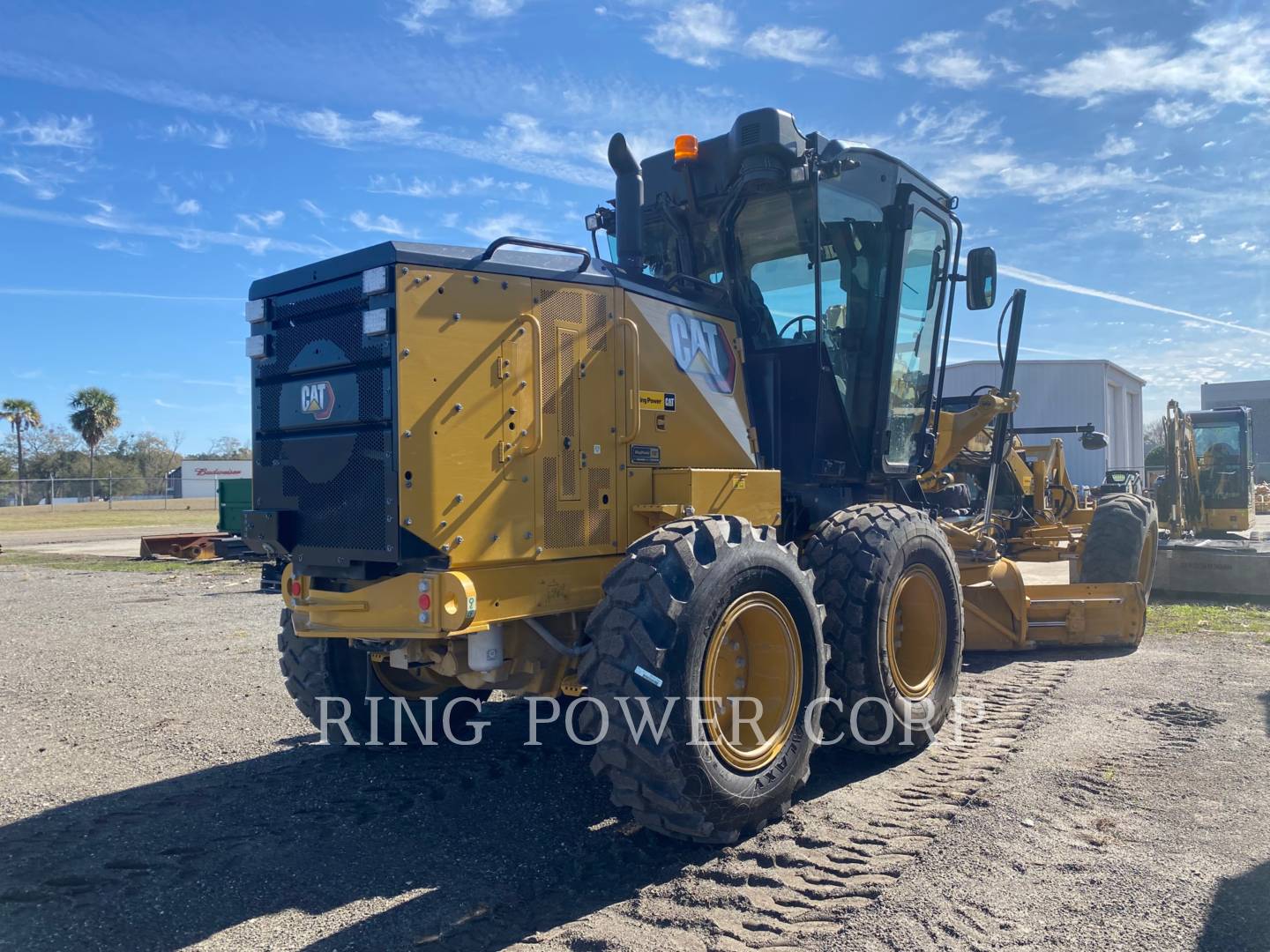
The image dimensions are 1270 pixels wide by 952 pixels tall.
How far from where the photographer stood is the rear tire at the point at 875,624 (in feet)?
16.4

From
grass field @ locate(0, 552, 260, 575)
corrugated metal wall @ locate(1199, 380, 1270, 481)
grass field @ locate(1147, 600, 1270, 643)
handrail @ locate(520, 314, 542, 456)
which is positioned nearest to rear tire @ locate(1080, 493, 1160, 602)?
grass field @ locate(1147, 600, 1270, 643)

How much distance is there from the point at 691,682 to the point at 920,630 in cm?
246

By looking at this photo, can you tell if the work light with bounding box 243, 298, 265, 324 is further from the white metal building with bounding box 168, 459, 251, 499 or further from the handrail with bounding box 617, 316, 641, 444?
the white metal building with bounding box 168, 459, 251, 499

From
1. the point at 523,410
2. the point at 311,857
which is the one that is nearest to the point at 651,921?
the point at 311,857

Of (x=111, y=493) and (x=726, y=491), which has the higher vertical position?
(x=111, y=493)

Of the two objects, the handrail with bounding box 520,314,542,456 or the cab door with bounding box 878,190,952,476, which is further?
the cab door with bounding box 878,190,952,476

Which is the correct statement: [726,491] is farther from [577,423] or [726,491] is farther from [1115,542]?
[1115,542]

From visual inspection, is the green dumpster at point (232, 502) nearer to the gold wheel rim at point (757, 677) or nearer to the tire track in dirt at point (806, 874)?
the tire track in dirt at point (806, 874)

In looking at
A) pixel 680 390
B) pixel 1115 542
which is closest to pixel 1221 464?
pixel 1115 542

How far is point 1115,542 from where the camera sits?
9414 millimetres

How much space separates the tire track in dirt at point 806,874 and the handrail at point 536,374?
1.95 m

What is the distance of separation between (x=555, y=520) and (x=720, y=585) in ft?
2.81

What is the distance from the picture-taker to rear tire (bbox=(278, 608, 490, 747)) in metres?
5.31

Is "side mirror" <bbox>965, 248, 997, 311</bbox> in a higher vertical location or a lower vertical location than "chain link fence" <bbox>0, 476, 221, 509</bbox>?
higher
